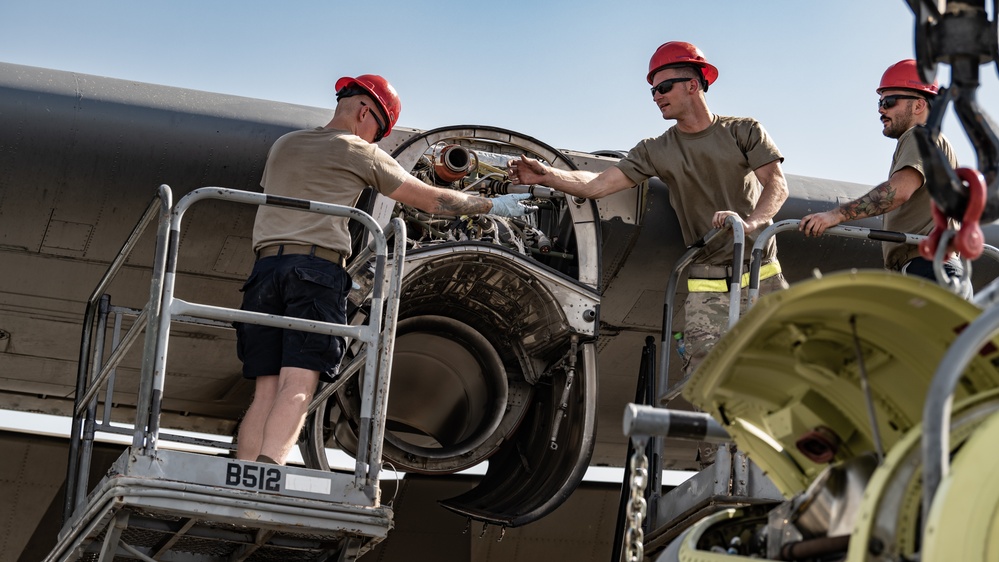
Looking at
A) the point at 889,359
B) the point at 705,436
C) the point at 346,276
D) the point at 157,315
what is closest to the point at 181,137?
the point at 346,276

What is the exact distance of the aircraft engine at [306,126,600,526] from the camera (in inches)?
288

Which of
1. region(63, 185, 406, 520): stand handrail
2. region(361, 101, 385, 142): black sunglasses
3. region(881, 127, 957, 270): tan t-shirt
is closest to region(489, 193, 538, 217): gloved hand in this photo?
region(361, 101, 385, 142): black sunglasses

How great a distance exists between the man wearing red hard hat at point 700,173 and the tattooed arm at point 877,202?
13.5 inches

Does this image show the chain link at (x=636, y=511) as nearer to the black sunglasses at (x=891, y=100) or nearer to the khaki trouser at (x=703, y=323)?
the khaki trouser at (x=703, y=323)

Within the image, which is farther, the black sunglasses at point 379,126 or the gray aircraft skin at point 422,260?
the gray aircraft skin at point 422,260

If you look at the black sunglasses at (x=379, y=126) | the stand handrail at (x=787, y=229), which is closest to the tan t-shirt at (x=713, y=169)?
the stand handrail at (x=787, y=229)

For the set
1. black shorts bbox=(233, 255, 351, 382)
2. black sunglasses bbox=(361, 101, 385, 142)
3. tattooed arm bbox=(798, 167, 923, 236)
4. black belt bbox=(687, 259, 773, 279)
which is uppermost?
black sunglasses bbox=(361, 101, 385, 142)

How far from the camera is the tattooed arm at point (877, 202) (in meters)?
6.73

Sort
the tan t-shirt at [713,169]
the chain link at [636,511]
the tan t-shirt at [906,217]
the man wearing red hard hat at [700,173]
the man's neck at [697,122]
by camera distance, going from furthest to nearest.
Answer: the man's neck at [697,122] → the tan t-shirt at [713,169] → the man wearing red hard hat at [700,173] → the tan t-shirt at [906,217] → the chain link at [636,511]

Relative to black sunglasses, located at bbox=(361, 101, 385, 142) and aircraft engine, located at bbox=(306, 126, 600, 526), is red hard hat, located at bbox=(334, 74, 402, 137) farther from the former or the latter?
aircraft engine, located at bbox=(306, 126, 600, 526)

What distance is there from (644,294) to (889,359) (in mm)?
5493

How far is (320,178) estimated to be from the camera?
621cm

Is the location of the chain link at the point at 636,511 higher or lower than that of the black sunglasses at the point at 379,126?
lower

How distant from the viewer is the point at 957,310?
2857mm
